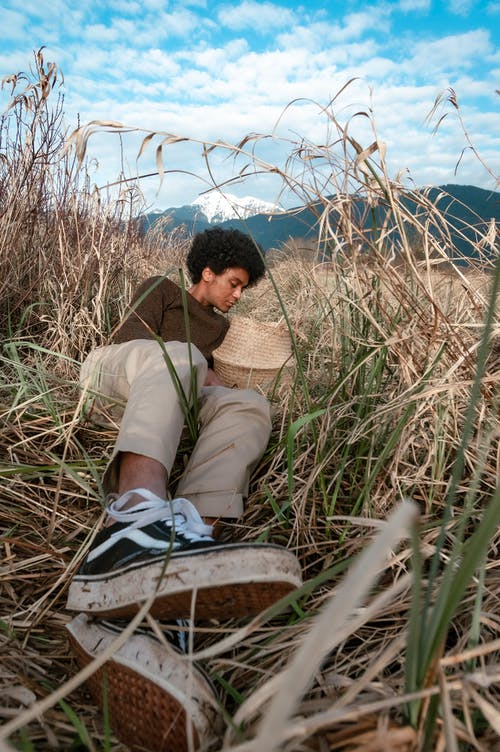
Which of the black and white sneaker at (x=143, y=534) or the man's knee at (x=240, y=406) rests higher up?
the man's knee at (x=240, y=406)

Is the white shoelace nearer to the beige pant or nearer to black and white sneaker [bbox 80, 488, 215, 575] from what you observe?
black and white sneaker [bbox 80, 488, 215, 575]

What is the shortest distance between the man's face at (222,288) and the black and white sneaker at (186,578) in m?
1.51

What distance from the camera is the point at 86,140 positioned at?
71 centimetres

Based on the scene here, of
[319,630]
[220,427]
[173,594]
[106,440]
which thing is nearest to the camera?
[319,630]

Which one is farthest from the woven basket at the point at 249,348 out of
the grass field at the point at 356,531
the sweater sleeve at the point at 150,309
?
the grass field at the point at 356,531

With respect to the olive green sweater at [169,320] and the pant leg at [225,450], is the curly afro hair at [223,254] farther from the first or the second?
the pant leg at [225,450]

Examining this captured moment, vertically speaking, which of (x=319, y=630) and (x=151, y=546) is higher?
(x=319, y=630)

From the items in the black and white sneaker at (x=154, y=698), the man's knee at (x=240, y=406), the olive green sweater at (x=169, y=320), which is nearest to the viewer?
the black and white sneaker at (x=154, y=698)

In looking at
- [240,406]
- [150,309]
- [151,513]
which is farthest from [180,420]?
[150,309]

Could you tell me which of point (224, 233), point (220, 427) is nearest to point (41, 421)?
point (220, 427)

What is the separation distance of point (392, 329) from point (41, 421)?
0.95m

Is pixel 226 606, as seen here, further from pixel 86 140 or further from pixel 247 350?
pixel 247 350

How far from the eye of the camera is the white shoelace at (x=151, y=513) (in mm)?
814

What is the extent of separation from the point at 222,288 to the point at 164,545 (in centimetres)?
156
